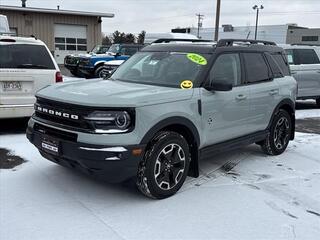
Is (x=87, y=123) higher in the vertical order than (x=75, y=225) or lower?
higher

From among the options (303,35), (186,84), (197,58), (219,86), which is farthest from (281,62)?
(303,35)

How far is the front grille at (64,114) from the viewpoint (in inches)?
174

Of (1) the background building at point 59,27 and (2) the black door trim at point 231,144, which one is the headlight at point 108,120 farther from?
(1) the background building at point 59,27

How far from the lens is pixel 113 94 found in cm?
462

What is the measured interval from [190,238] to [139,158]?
974mm

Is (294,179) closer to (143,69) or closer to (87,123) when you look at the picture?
(143,69)

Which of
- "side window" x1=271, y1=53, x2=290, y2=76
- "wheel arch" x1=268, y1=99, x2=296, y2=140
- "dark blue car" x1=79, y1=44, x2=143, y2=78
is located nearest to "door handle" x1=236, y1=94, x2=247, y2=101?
"wheel arch" x1=268, y1=99, x2=296, y2=140

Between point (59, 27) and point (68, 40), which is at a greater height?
point (59, 27)

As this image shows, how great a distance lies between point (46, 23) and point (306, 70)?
24.0 meters

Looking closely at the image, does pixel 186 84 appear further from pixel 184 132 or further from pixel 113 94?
A: pixel 113 94

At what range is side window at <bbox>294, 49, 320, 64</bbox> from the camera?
12.4 meters

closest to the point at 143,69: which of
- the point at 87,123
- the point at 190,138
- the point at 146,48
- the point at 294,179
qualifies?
the point at 146,48

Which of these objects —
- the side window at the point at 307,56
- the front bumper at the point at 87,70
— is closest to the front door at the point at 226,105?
the side window at the point at 307,56

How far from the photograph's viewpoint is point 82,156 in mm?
4336
